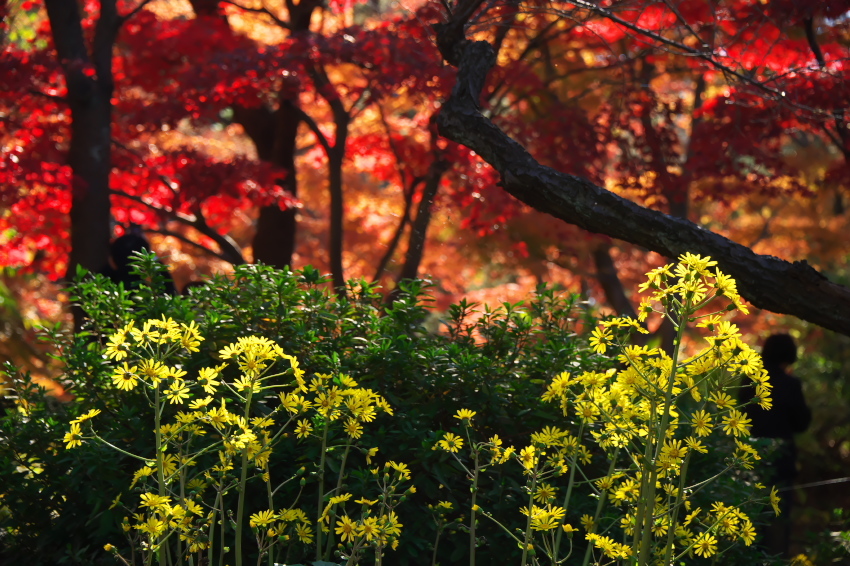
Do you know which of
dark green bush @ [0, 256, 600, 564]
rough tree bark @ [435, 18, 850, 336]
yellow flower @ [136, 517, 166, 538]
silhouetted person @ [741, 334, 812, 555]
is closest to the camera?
yellow flower @ [136, 517, 166, 538]

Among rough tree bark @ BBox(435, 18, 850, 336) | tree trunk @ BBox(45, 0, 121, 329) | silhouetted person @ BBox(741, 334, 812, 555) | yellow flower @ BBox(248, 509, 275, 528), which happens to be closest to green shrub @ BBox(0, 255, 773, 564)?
yellow flower @ BBox(248, 509, 275, 528)

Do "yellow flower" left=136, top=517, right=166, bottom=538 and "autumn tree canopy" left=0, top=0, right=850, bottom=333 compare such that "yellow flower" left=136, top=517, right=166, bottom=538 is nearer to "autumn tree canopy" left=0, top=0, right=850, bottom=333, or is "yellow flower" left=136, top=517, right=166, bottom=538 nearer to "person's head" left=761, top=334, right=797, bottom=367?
"autumn tree canopy" left=0, top=0, right=850, bottom=333

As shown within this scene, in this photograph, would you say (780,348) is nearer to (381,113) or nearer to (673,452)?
(673,452)

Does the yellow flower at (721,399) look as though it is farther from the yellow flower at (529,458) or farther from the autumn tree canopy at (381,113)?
the autumn tree canopy at (381,113)

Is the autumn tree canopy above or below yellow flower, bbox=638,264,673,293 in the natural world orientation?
above

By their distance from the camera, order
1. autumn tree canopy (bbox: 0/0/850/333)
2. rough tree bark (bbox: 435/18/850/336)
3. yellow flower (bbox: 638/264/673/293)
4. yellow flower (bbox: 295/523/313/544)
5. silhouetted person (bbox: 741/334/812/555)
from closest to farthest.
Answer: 1. yellow flower (bbox: 638/264/673/293)
2. yellow flower (bbox: 295/523/313/544)
3. rough tree bark (bbox: 435/18/850/336)
4. silhouetted person (bbox: 741/334/812/555)
5. autumn tree canopy (bbox: 0/0/850/333)

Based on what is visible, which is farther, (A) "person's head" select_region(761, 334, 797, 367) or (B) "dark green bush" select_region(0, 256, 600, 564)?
(A) "person's head" select_region(761, 334, 797, 367)

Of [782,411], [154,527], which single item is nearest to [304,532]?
[154,527]

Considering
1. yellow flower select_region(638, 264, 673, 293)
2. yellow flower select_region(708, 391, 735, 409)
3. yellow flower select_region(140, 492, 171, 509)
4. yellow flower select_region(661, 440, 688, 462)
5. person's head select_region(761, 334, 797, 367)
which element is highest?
person's head select_region(761, 334, 797, 367)

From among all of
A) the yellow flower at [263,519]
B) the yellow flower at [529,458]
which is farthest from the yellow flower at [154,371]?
the yellow flower at [529,458]

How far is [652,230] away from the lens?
12.1ft

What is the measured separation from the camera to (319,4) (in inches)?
323

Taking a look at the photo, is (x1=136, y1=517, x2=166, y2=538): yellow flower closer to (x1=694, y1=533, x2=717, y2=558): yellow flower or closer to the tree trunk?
(x1=694, y1=533, x2=717, y2=558): yellow flower

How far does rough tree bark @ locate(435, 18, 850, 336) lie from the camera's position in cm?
362
